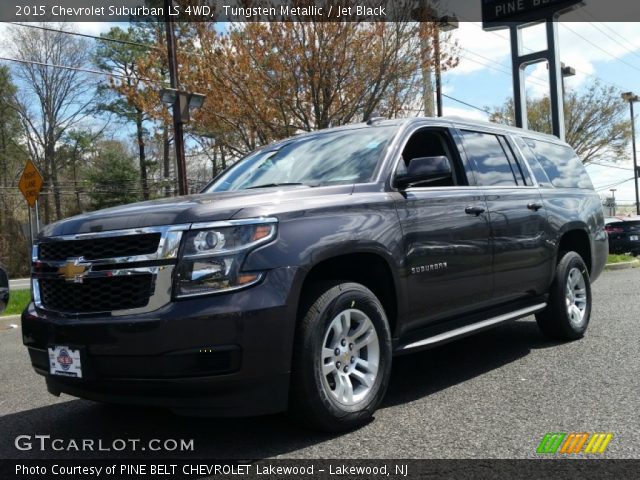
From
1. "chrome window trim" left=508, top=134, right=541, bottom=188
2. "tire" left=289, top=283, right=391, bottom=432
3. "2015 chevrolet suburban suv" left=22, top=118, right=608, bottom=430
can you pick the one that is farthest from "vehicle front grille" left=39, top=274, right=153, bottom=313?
"chrome window trim" left=508, top=134, right=541, bottom=188

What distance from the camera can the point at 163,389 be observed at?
124 inches

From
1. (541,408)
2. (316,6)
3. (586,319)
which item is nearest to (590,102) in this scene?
(316,6)

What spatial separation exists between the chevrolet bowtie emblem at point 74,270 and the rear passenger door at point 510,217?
9.79 feet

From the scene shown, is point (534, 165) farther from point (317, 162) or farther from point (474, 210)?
point (317, 162)

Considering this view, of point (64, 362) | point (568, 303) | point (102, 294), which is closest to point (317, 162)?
point (102, 294)

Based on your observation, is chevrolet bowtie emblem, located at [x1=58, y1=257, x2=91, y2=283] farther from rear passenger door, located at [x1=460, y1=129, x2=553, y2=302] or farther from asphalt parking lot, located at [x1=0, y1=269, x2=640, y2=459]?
rear passenger door, located at [x1=460, y1=129, x2=553, y2=302]

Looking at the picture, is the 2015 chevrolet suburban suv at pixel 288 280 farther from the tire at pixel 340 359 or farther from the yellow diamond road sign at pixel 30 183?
the yellow diamond road sign at pixel 30 183

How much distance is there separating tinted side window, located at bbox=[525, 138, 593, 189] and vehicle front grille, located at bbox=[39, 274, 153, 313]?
4222 mm

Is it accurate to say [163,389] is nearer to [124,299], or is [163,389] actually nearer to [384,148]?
[124,299]

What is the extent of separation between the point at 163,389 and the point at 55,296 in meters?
0.93

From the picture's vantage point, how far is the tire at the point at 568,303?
5793mm

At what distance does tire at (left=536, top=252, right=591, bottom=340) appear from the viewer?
579 centimetres

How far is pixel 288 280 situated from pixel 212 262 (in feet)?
1.33

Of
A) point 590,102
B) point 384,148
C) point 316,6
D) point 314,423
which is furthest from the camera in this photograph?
point 590,102
